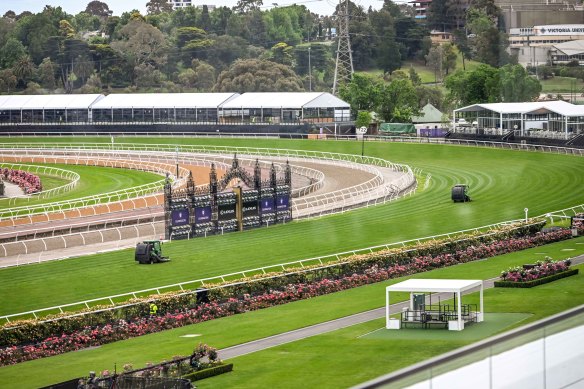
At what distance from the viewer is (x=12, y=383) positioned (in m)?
25.1

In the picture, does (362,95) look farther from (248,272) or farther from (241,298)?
(241,298)

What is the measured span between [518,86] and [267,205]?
64731 mm

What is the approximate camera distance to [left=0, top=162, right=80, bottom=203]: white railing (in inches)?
2753

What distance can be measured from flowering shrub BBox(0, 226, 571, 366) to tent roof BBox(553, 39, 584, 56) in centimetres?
7284

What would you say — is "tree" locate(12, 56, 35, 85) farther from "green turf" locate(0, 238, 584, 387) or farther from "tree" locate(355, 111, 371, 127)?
"green turf" locate(0, 238, 584, 387)

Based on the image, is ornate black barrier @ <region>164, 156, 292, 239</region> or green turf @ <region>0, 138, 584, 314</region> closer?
green turf @ <region>0, 138, 584, 314</region>

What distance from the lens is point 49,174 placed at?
85.6m

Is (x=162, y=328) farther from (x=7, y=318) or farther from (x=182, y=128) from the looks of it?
(x=182, y=128)

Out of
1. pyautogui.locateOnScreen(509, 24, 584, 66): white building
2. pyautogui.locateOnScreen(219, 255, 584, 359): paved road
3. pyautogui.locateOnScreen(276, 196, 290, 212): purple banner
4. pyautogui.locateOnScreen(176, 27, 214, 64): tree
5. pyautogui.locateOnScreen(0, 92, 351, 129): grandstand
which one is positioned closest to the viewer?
pyautogui.locateOnScreen(219, 255, 584, 359): paved road

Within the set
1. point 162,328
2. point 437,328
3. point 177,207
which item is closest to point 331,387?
point 437,328

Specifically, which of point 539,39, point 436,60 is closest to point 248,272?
point 539,39

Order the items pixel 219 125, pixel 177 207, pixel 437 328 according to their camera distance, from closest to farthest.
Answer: pixel 437 328
pixel 177 207
pixel 219 125

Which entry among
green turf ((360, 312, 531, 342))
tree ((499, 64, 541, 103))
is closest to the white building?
tree ((499, 64, 541, 103))

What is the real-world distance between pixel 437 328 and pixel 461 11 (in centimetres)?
13181
